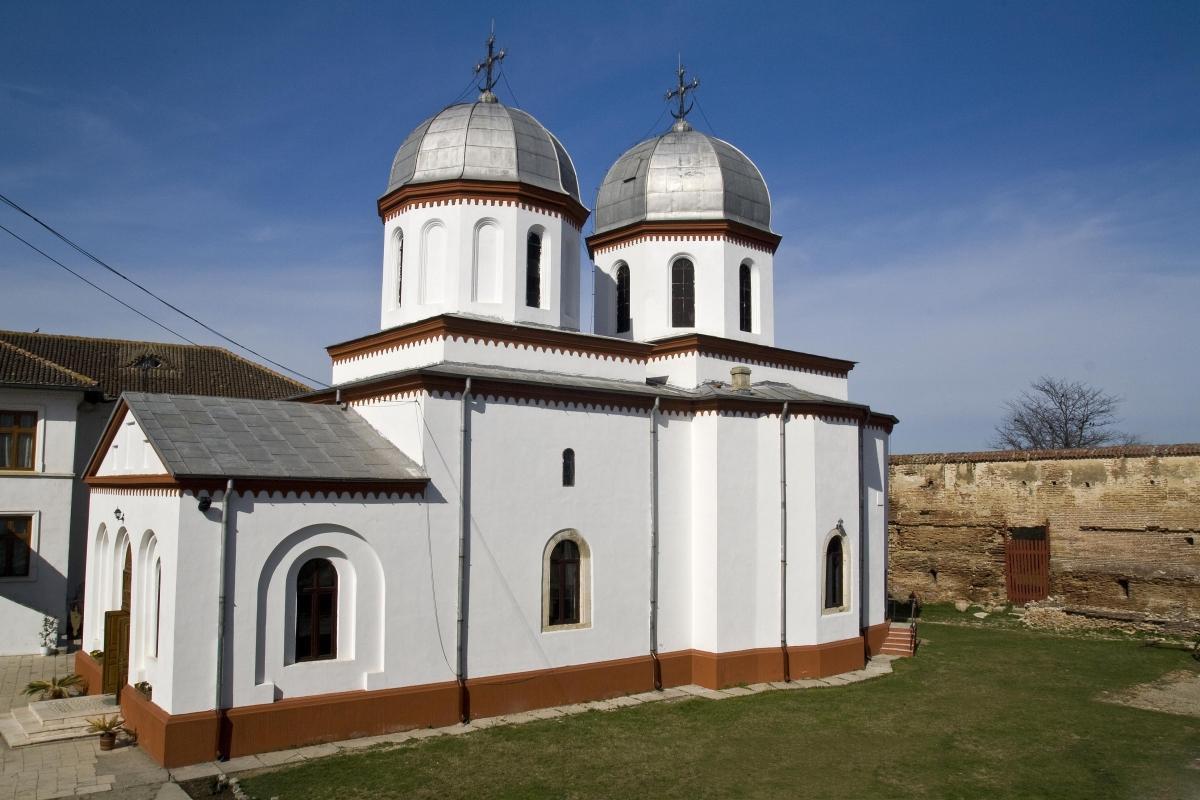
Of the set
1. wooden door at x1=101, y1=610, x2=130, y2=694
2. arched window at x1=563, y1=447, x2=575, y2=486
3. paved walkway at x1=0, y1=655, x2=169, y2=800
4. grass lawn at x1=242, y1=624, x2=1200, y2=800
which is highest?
arched window at x1=563, y1=447, x2=575, y2=486

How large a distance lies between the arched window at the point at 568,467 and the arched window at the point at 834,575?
492 cm

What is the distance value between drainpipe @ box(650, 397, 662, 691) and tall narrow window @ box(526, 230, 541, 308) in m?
2.95

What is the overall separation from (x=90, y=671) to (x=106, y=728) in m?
3.06

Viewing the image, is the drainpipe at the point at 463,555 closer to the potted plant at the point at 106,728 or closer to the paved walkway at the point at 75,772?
the paved walkway at the point at 75,772

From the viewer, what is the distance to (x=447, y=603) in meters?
12.4

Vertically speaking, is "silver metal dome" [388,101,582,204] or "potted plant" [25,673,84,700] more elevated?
"silver metal dome" [388,101,582,204]

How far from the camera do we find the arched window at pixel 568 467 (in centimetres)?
1392

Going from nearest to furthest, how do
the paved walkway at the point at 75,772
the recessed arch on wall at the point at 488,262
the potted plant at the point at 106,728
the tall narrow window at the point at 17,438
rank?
the paved walkway at the point at 75,772 < the potted plant at the point at 106,728 < the recessed arch on wall at the point at 488,262 < the tall narrow window at the point at 17,438

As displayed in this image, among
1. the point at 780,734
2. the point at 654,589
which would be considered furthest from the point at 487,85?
the point at 780,734

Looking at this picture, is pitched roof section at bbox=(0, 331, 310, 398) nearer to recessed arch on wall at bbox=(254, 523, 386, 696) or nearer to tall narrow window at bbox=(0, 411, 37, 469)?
tall narrow window at bbox=(0, 411, 37, 469)

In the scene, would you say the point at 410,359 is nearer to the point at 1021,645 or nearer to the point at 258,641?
the point at 258,641

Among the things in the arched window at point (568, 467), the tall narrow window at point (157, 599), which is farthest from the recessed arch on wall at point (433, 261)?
the tall narrow window at point (157, 599)

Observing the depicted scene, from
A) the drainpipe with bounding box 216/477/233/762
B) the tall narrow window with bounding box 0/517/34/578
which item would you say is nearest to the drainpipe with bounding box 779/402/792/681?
the drainpipe with bounding box 216/477/233/762

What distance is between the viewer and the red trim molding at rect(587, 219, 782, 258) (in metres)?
18.0
